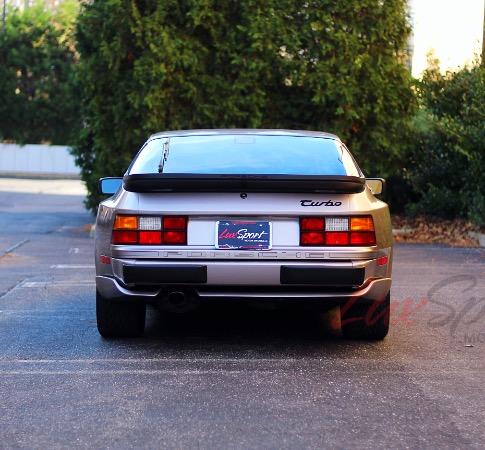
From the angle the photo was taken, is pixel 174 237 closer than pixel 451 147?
Yes

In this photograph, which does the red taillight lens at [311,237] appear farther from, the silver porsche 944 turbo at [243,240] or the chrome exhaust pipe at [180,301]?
the chrome exhaust pipe at [180,301]

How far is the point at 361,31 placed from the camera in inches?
682

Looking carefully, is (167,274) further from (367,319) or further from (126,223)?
(367,319)

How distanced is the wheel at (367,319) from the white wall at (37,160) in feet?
153

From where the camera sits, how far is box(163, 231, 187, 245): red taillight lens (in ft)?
21.2

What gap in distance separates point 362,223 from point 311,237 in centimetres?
36

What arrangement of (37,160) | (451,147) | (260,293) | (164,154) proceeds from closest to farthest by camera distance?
(260,293) → (164,154) → (451,147) → (37,160)

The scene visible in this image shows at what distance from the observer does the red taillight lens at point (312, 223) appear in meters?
6.46

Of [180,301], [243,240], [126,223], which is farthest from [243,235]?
[126,223]

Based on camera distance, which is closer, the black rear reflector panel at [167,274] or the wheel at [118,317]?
the black rear reflector panel at [167,274]

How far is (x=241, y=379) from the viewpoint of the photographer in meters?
5.96

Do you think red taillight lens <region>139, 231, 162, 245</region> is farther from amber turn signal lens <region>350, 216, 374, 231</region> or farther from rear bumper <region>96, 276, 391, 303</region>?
amber turn signal lens <region>350, 216, 374, 231</region>

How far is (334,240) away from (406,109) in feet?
38.3

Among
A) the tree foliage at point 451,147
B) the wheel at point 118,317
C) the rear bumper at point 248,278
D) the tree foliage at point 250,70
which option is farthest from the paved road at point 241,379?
the tree foliage at point 250,70
